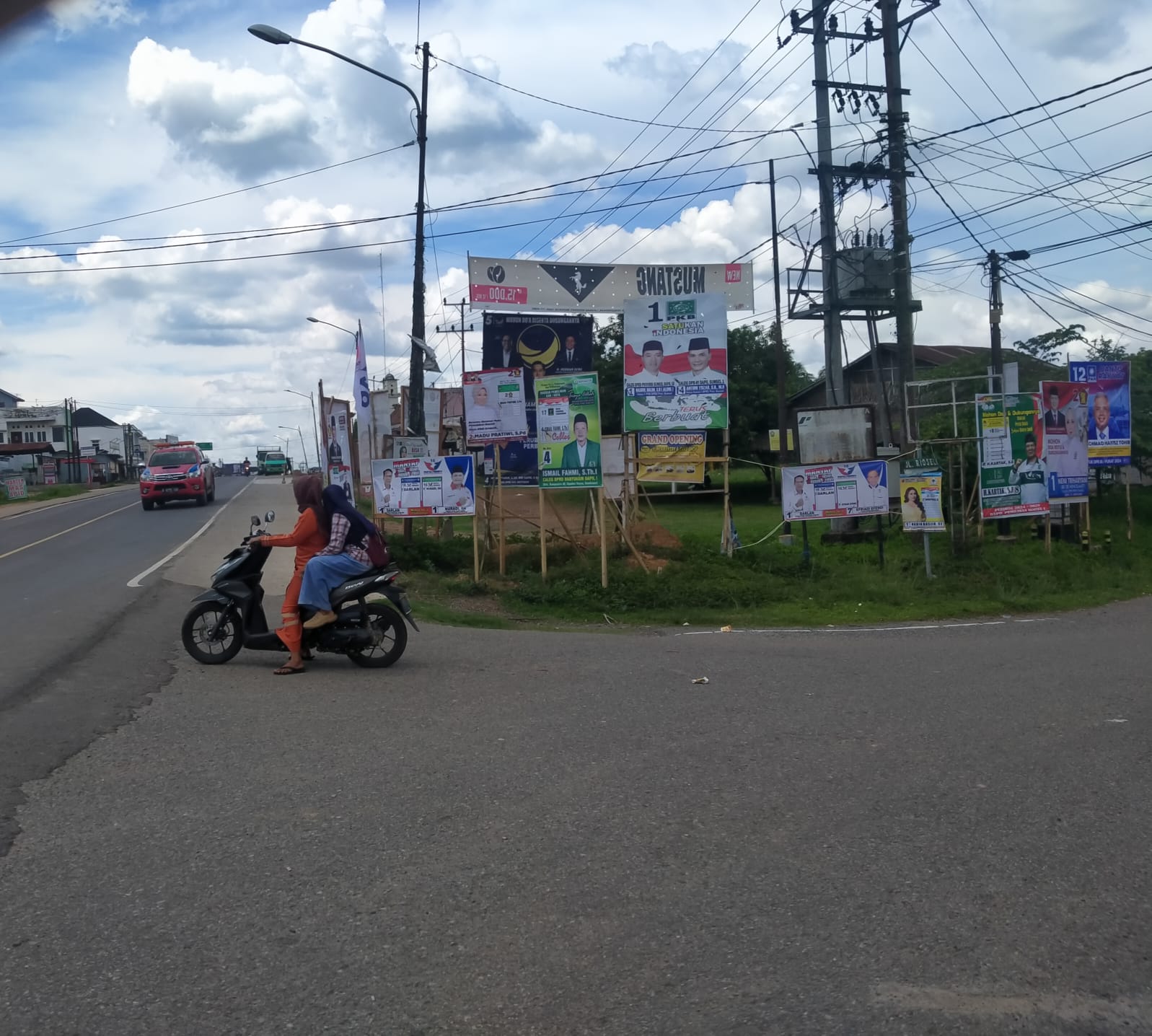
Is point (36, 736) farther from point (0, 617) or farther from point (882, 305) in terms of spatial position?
point (882, 305)

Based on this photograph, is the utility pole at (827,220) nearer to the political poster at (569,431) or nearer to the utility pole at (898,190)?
the utility pole at (898,190)

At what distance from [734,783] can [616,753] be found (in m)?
0.96

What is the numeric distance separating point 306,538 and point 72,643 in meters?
3.05

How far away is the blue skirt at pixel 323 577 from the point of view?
9844 mm

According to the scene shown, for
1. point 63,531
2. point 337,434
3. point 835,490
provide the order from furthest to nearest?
point 63,531
point 337,434
point 835,490

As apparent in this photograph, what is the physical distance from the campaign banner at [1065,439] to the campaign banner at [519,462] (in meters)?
8.60

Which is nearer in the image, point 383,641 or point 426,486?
point 383,641

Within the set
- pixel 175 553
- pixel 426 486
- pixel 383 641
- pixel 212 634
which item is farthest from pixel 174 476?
pixel 383 641

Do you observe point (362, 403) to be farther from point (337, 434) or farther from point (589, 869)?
point (589, 869)

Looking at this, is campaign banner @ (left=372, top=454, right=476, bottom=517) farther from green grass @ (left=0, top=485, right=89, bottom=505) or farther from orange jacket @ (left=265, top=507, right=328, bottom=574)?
green grass @ (left=0, top=485, right=89, bottom=505)

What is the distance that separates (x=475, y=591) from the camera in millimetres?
16328

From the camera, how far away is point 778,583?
16969 millimetres

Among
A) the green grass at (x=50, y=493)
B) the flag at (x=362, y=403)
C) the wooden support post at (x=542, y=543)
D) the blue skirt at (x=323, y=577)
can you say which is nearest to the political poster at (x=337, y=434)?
the flag at (x=362, y=403)

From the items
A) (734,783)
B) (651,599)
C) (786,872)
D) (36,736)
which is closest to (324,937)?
(786,872)
